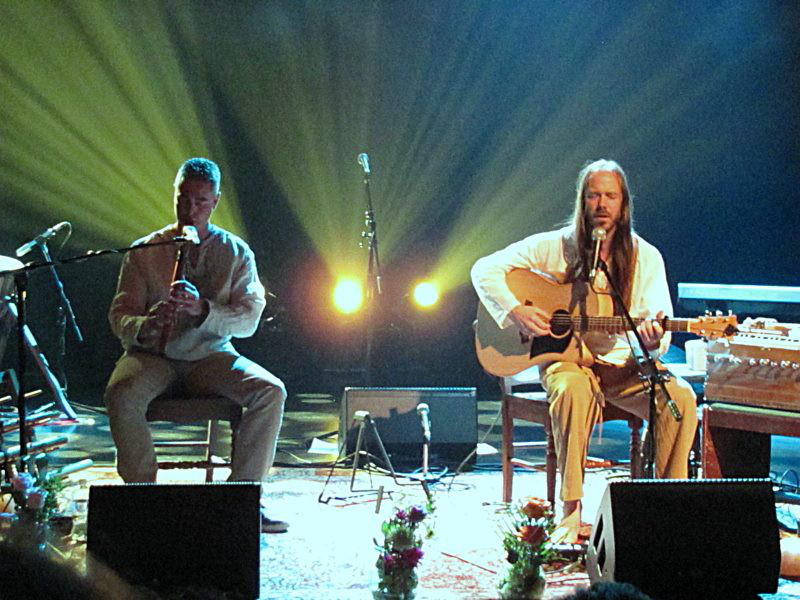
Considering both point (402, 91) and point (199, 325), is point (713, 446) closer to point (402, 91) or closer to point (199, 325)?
point (199, 325)

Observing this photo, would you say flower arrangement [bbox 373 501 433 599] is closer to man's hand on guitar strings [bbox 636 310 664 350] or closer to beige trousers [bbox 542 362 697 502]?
beige trousers [bbox 542 362 697 502]

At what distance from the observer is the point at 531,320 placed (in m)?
3.98

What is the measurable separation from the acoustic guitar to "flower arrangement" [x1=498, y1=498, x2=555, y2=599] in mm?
1083

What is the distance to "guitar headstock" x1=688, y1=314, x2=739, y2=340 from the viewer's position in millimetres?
3727

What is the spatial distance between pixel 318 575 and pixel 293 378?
5151 mm

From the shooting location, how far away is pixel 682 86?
7449 millimetres

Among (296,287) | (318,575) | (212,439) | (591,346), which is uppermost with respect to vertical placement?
(296,287)

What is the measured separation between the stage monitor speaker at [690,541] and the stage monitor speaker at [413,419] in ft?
7.99

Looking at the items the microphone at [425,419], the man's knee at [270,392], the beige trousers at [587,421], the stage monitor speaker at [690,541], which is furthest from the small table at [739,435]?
the man's knee at [270,392]

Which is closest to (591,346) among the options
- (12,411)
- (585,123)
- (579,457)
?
(579,457)

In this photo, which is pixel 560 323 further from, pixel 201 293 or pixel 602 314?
pixel 201 293

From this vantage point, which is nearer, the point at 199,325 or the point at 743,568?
the point at 743,568

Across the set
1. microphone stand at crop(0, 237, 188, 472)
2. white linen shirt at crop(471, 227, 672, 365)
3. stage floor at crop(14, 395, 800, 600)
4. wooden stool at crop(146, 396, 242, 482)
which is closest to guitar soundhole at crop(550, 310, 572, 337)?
white linen shirt at crop(471, 227, 672, 365)

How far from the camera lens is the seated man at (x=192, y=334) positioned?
155 inches
